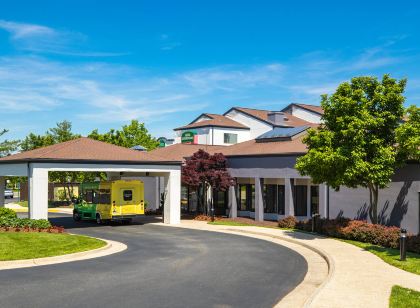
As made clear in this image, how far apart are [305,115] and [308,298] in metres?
68.4

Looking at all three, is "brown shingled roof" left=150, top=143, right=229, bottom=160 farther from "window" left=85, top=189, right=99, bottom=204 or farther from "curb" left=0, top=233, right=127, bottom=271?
"curb" left=0, top=233, right=127, bottom=271

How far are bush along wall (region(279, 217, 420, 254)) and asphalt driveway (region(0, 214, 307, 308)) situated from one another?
14.1 feet

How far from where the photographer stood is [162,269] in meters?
17.4

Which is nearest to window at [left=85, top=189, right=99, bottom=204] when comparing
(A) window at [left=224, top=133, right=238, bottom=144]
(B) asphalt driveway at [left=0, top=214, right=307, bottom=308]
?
(B) asphalt driveway at [left=0, top=214, right=307, bottom=308]

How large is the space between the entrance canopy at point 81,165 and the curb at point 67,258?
8247 millimetres

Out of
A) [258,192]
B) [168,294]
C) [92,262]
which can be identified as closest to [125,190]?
[258,192]

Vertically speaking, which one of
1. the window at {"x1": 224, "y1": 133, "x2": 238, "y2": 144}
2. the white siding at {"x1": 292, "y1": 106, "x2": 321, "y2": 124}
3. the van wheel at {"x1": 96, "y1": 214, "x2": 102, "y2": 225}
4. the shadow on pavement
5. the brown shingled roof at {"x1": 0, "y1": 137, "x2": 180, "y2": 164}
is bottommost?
the shadow on pavement

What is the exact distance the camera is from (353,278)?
1530 cm

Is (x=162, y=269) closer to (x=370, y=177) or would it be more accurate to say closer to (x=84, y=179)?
(x=370, y=177)

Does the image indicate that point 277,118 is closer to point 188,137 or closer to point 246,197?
point 188,137

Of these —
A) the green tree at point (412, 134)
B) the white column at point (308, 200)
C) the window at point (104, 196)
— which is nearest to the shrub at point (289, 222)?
the white column at point (308, 200)

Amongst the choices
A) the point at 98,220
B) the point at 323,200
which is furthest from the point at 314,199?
the point at 98,220

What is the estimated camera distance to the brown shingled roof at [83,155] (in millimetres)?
30172

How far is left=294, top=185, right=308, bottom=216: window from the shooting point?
36.2 m
